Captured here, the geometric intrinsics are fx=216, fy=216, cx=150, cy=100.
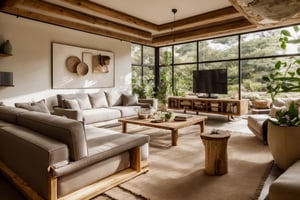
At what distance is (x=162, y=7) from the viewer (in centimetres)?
492

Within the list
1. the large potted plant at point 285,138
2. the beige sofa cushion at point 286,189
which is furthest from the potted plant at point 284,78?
the beige sofa cushion at point 286,189

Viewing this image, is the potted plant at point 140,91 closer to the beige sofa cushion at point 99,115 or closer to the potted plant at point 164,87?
the potted plant at point 164,87

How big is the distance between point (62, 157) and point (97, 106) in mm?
3959

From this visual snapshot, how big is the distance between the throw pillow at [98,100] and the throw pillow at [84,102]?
0.14m

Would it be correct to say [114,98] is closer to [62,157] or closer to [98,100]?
[98,100]

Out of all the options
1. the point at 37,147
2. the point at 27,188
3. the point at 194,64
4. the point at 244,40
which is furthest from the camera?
the point at 194,64

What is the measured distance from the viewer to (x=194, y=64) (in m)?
7.78

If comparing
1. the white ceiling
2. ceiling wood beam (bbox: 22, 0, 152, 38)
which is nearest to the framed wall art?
ceiling wood beam (bbox: 22, 0, 152, 38)

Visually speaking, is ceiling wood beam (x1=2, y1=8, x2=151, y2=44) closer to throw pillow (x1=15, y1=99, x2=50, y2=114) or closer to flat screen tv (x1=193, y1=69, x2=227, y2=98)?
throw pillow (x1=15, y1=99, x2=50, y2=114)

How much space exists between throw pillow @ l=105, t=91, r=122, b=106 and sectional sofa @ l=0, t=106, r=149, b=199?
3.52 meters

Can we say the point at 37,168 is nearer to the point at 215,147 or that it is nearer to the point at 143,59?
the point at 215,147

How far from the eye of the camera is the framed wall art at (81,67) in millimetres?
5453

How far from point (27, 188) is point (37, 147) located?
514 millimetres

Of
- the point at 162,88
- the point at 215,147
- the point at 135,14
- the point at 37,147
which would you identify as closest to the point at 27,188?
the point at 37,147
